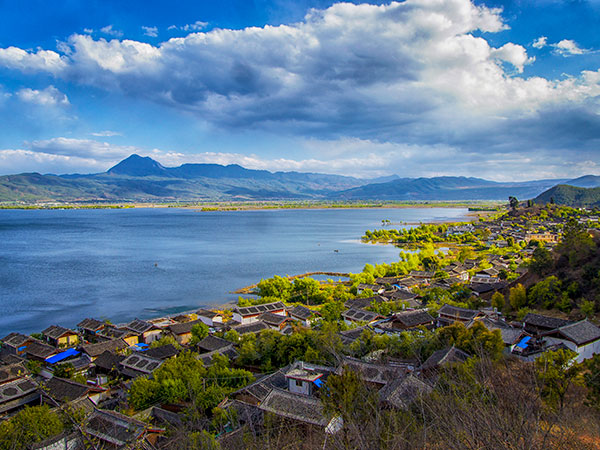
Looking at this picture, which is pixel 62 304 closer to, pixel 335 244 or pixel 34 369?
pixel 34 369

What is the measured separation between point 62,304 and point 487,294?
21259mm

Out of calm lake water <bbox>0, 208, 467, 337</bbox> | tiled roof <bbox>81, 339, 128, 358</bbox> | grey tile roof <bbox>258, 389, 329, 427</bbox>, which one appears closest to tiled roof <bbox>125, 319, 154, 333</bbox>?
tiled roof <bbox>81, 339, 128, 358</bbox>

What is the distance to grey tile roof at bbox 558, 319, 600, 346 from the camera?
9456 millimetres

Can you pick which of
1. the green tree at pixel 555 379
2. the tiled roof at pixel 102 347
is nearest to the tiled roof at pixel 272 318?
the tiled roof at pixel 102 347

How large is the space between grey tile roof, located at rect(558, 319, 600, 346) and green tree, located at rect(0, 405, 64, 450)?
1104 centimetres

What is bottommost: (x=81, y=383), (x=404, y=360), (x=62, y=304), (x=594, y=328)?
(x=62, y=304)

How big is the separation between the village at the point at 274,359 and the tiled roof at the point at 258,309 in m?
0.06

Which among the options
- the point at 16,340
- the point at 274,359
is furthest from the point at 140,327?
the point at 274,359

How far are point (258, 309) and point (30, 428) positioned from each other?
10.0m

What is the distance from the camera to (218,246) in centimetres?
4128

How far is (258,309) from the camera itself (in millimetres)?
16109

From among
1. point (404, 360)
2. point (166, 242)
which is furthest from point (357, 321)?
point (166, 242)

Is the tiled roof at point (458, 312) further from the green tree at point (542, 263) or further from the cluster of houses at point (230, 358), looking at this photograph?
the green tree at point (542, 263)

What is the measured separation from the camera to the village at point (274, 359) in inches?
254
